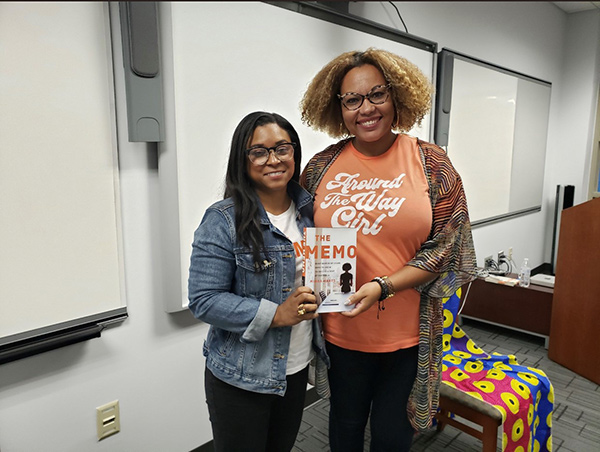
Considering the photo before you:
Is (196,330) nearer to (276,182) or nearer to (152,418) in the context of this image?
(152,418)

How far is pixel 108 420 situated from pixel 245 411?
0.74 m

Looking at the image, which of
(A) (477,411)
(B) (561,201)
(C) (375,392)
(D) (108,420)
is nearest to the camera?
(C) (375,392)

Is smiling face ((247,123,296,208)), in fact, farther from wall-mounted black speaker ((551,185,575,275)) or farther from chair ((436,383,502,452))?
wall-mounted black speaker ((551,185,575,275))

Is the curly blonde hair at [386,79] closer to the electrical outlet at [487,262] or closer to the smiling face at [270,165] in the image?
the smiling face at [270,165]

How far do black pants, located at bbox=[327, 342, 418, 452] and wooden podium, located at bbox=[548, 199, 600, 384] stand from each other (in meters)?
2.00

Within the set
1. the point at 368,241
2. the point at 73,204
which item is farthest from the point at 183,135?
the point at 368,241

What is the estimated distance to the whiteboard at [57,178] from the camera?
4.07ft

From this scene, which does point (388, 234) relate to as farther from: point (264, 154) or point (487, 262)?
point (487, 262)

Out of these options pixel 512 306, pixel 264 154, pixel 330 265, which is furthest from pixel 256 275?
pixel 512 306

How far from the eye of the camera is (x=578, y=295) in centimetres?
275

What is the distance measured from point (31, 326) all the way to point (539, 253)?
5036mm

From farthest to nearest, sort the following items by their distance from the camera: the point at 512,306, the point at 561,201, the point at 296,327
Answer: the point at 561,201 → the point at 512,306 → the point at 296,327

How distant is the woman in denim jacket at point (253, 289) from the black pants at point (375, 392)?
15cm

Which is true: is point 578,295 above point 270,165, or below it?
below
